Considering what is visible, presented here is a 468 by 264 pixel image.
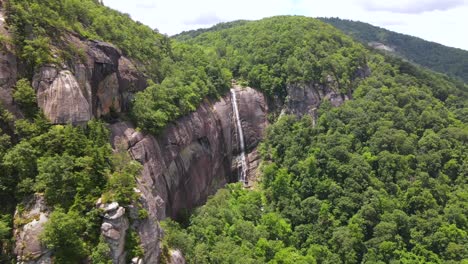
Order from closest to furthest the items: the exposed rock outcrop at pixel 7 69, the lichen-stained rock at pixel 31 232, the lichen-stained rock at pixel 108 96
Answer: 1. the lichen-stained rock at pixel 31 232
2. the exposed rock outcrop at pixel 7 69
3. the lichen-stained rock at pixel 108 96

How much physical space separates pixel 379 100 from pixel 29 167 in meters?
72.2

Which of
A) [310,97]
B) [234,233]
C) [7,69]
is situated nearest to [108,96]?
[7,69]

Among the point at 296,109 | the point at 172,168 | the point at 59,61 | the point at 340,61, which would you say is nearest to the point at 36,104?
the point at 59,61

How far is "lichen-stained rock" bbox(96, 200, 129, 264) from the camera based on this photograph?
34969 mm

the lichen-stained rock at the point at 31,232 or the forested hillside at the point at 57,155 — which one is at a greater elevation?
the forested hillside at the point at 57,155

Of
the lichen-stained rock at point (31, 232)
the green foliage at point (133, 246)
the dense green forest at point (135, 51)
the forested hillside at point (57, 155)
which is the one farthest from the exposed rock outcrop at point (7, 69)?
the green foliage at point (133, 246)

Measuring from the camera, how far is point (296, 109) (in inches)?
3487

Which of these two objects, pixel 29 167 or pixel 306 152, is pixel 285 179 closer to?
pixel 306 152

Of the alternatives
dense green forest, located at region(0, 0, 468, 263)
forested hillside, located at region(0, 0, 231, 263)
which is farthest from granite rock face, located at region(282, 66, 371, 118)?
forested hillside, located at region(0, 0, 231, 263)

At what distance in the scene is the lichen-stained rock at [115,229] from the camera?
35.0 meters

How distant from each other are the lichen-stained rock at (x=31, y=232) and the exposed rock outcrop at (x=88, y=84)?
9048mm

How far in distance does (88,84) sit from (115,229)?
62.5 ft

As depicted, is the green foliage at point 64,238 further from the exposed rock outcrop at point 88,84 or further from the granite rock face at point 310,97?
the granite rock face at point 310,97

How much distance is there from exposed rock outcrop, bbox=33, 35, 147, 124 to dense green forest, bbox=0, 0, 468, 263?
126cm
